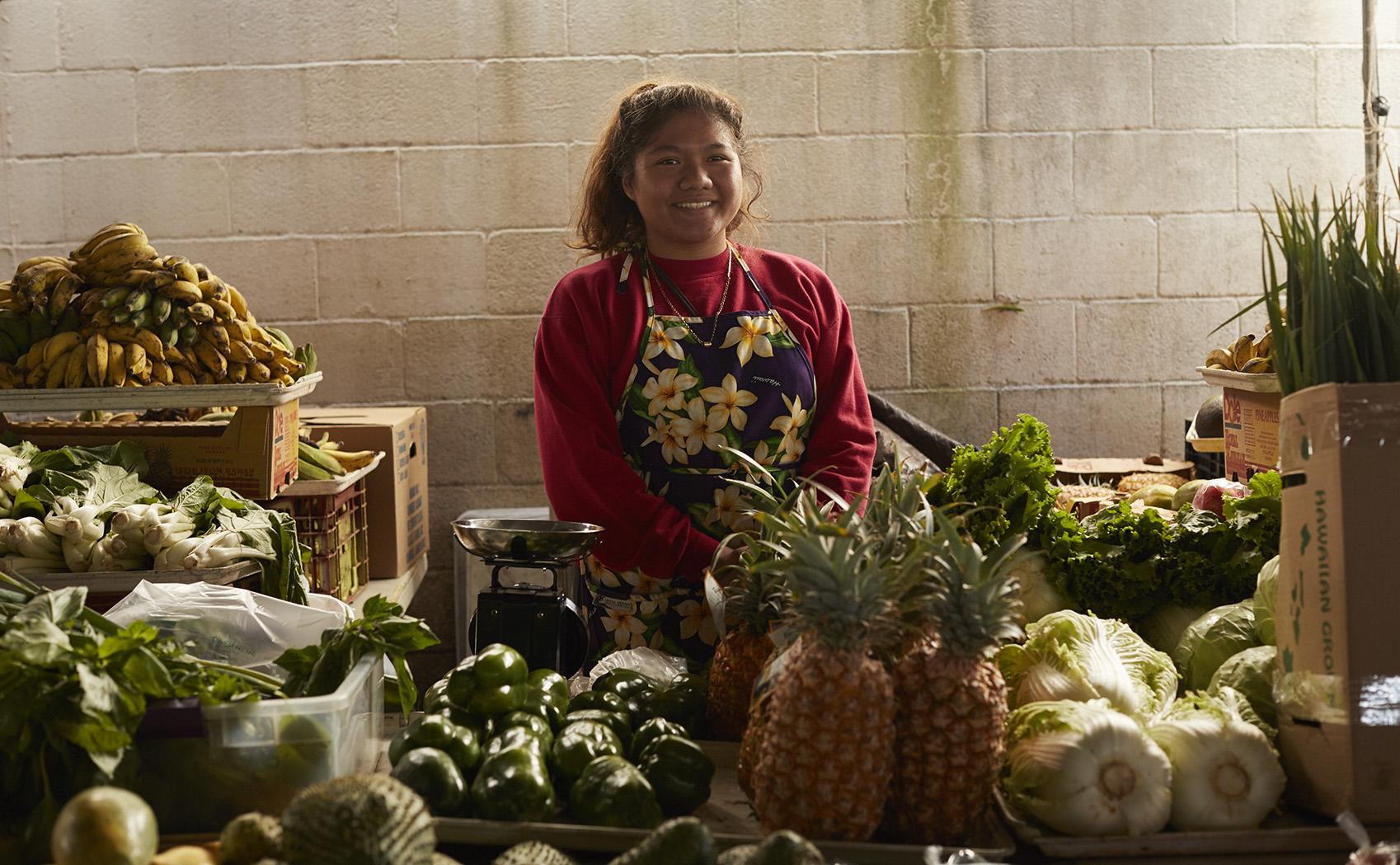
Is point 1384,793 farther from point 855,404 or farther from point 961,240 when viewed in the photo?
point 961,240

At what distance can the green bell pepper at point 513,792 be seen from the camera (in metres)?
1.37

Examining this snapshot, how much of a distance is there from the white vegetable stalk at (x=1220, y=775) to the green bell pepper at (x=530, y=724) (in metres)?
0.72

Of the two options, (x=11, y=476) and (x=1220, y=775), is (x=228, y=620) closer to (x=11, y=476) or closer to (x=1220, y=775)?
(x=11, y=476)

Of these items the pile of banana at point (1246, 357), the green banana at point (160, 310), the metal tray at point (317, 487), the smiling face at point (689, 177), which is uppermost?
the smiling face at point (689, 177)

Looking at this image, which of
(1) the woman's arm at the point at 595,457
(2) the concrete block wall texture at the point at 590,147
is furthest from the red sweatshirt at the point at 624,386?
(2) the concrete block wall texture at the point at 590,147

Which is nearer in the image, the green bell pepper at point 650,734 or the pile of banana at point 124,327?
the green bell pepper at point 650,734

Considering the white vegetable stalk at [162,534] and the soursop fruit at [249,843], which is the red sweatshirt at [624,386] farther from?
the soursop fruit at [249,843]

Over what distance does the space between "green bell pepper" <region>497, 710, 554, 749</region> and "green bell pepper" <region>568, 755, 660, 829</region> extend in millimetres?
104

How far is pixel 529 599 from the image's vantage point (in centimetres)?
194

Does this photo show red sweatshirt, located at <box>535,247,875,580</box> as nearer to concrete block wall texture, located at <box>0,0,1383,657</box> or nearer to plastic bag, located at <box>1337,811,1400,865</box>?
plastic bag, located at <box>1337,811,1400,865</box>

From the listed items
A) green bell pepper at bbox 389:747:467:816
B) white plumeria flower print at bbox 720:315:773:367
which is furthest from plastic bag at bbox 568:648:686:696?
white plumeria flower print at bbox 720:315:773:367

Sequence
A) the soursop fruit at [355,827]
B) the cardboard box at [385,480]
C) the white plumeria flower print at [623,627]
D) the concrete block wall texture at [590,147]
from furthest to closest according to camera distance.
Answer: the concrete block wall texture at [590,147] → the cardboard box at [385,480] → the white plumeria flower print at [623,627] → the soursop fruit at [355,827]

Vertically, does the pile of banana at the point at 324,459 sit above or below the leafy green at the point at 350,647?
above

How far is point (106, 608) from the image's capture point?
7.68 feet
